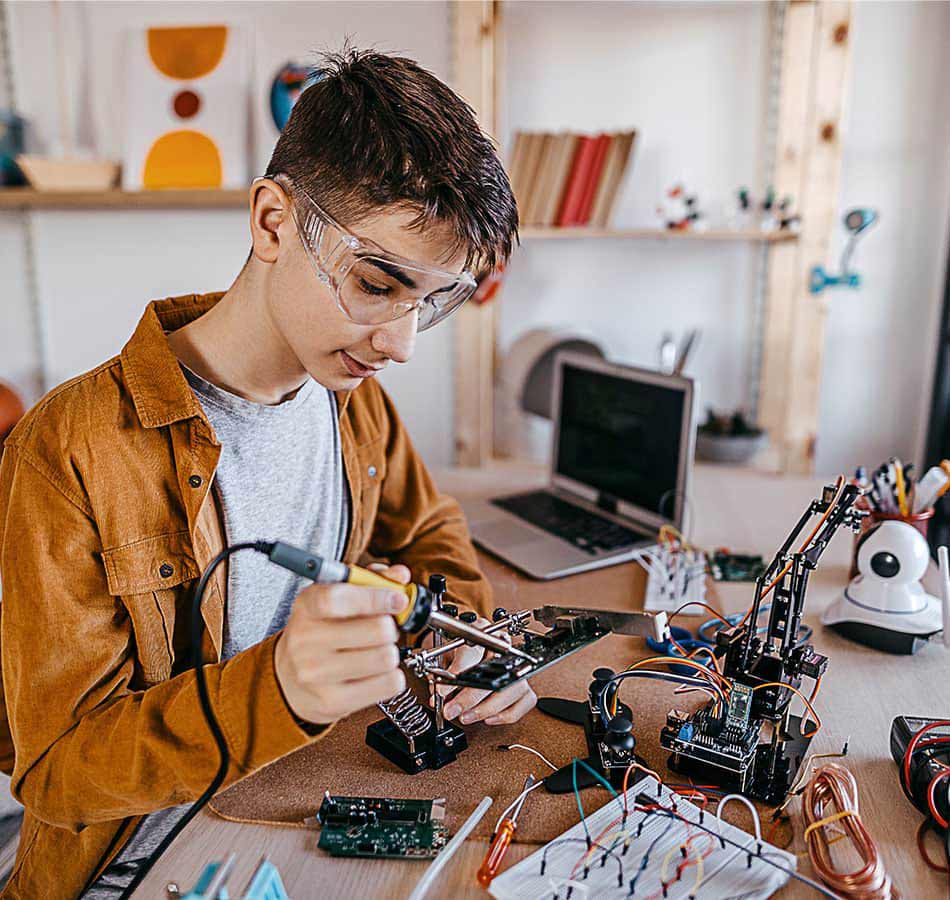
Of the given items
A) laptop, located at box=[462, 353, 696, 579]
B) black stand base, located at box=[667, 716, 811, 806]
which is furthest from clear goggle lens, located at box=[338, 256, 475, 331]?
laptop, located at box=[462, 353, 696, 579]

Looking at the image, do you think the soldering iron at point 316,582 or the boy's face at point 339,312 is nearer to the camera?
the soldering iron at point 316,582

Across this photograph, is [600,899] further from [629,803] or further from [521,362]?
[521,362]

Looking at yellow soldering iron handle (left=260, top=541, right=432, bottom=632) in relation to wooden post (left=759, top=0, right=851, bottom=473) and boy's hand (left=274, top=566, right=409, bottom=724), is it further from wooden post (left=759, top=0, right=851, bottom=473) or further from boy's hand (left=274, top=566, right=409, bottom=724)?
wooden post (left=759, top=0, right=851, bottom=473)

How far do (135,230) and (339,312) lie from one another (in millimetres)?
2087

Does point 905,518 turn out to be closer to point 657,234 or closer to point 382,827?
point 382,827

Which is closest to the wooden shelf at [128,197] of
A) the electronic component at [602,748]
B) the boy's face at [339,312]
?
the boy's face at [339,312]

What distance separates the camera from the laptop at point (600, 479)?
67.2 inches

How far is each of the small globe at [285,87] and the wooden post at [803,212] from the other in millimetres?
1387

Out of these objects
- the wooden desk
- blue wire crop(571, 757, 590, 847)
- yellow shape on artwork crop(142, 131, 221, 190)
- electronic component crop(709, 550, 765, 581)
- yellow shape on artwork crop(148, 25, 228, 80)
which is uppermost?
yellow shape on artwork crop(148, 25, 228, 80)

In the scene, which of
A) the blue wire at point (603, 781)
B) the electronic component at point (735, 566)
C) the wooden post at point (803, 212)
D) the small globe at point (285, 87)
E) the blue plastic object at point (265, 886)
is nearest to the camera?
the blue plastic object at point (265, 886)

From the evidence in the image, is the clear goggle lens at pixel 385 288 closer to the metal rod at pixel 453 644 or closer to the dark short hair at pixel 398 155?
the dark short hair at pixel 398 155

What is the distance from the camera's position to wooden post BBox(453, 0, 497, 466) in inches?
96.4

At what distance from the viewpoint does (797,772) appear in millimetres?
1006

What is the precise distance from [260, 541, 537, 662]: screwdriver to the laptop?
743 mm
